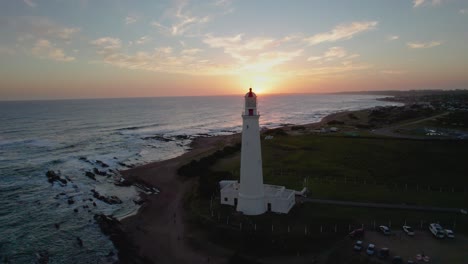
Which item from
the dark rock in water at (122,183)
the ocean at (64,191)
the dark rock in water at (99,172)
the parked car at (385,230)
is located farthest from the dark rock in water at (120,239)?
the dark rock in water at (99,172)

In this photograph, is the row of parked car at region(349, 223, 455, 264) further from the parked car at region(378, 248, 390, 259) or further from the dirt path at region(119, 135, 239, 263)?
the dirt path at region(119, 135, 239, 263)

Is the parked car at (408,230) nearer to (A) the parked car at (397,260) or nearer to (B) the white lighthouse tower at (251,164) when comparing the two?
(A) the parked car at (397,260)

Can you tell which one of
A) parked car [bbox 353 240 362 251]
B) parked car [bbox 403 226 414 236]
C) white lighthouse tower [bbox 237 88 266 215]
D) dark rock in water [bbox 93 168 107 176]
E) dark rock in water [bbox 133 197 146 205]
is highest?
white lighthouse tower [bbox 237 88 266 215]

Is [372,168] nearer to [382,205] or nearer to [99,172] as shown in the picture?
[382,205]

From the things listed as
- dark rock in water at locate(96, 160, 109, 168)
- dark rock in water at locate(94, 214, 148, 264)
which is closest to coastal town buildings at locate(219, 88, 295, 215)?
dark rock in water at locate(94, 214, 148, 264)

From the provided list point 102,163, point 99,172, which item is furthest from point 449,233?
point 102,163

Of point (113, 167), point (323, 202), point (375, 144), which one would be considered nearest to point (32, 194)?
point (113, 167)

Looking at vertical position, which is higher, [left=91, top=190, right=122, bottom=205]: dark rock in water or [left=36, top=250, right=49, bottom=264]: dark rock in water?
[left=91, top=190, right=122, bottom=205]: dark rock in water
